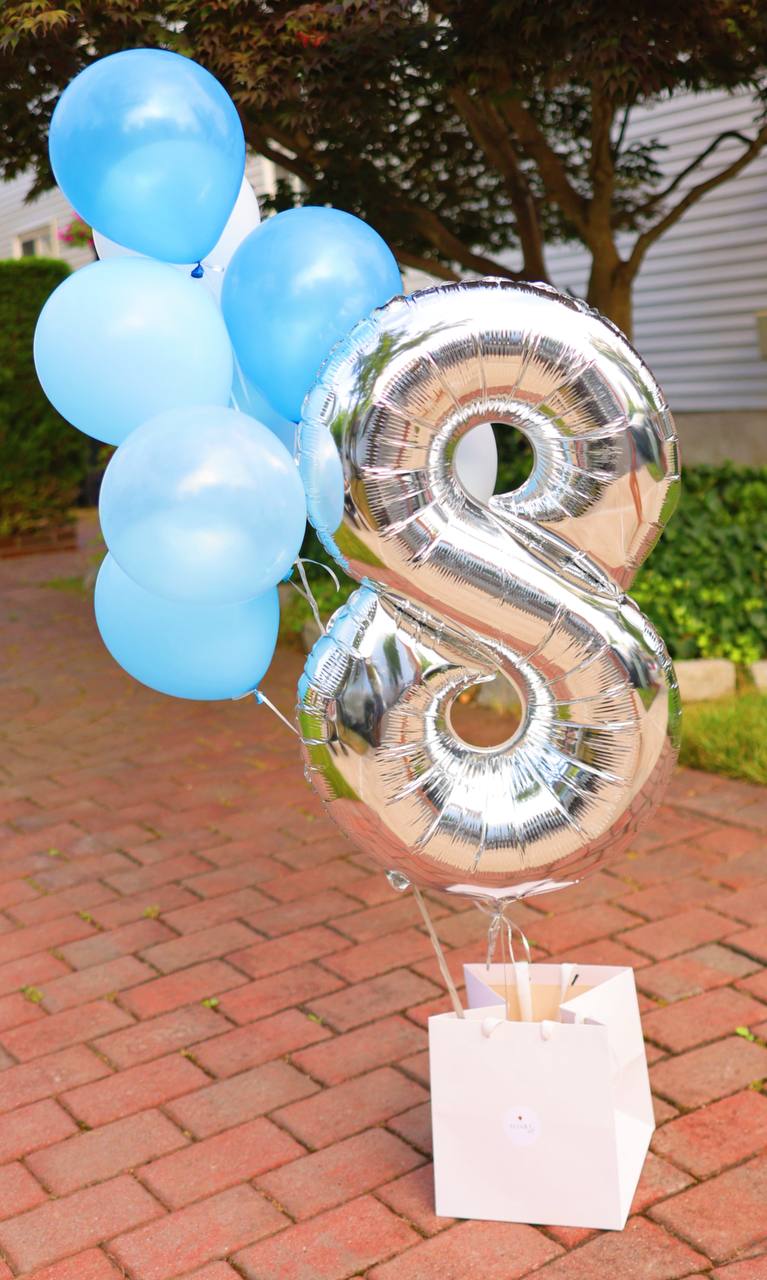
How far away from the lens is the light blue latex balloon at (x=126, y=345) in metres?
2.01

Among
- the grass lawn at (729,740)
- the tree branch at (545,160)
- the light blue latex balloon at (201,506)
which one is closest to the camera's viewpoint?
the light blue latex balloon at (201,506)

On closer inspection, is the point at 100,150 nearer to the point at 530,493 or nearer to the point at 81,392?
the point at 81,392

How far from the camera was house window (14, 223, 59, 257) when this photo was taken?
14.5 metres

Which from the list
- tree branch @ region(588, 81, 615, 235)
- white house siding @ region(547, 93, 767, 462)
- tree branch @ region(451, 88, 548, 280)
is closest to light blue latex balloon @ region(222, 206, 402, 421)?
tree branch @ region(451, 88, 548, 280)

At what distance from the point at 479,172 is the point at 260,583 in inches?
212

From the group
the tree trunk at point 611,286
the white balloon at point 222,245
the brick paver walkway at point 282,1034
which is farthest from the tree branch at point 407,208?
the white balloon at point 222,245

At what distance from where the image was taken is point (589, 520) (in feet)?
6.68

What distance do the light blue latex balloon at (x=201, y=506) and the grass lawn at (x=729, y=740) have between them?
2574 mm

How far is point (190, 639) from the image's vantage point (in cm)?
217

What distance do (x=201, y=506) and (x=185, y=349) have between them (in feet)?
1.15

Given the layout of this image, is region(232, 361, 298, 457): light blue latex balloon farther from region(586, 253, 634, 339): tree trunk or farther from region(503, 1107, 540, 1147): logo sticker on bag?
region(586, 253, 634, 339): tree trunk

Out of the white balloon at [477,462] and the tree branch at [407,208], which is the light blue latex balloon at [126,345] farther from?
the tree branch at [407,208]

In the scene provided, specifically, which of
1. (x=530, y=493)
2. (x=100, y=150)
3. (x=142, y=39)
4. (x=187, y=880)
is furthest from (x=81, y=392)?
(x=142, y=39)

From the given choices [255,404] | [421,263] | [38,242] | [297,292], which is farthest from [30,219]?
[297,292]
